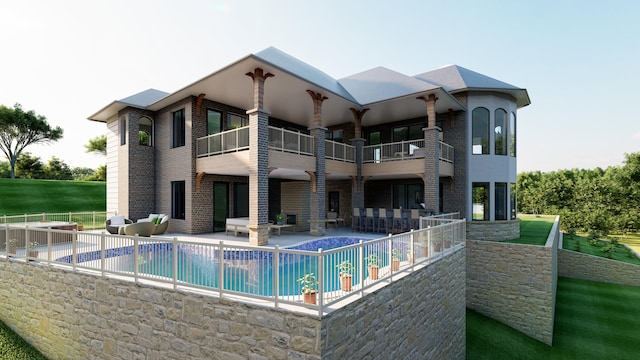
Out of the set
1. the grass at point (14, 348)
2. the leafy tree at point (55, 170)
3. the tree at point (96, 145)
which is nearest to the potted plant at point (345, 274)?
the grass at point (14, 348)

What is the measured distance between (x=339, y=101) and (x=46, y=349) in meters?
13.5

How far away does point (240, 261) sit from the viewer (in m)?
5.38

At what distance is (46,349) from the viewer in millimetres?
8055

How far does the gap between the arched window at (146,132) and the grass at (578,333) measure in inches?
720

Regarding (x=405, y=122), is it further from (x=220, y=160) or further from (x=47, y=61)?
(x=47, y=61)

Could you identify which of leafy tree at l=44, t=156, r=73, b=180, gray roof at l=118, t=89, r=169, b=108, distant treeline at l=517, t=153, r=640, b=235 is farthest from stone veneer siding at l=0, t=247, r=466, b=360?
leafy tree at l=44, t=156, r=73, b=180

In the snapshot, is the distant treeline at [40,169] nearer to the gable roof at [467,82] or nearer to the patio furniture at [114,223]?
the patio furniture at [114,223]

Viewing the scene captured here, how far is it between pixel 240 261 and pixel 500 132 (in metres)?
16.0

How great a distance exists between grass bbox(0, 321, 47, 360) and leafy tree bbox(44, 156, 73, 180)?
151ft

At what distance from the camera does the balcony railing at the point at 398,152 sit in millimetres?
15180

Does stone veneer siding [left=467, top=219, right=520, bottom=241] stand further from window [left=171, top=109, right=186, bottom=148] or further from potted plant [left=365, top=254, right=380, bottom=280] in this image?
window [left=171, top=109, right=186, bottom=148]

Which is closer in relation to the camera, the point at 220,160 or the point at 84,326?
the point at 84,326

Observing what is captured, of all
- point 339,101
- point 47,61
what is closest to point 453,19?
point 339,101

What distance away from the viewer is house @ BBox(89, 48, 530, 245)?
13508mm
